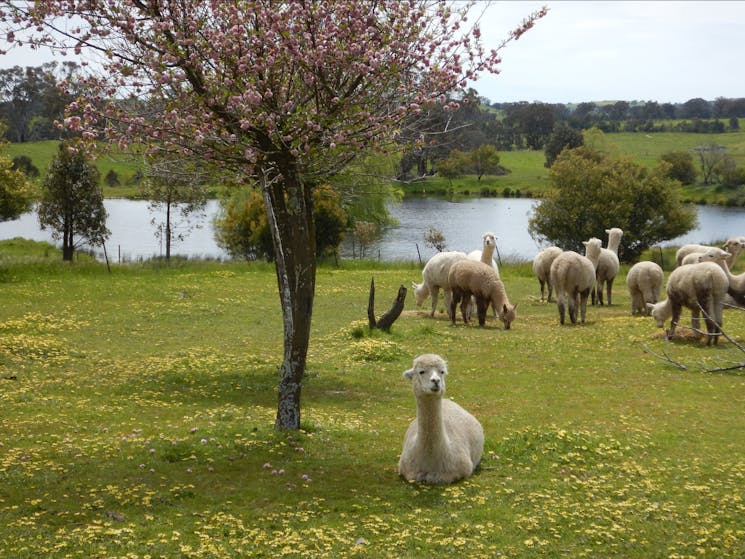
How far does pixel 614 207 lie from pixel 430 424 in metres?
47.7

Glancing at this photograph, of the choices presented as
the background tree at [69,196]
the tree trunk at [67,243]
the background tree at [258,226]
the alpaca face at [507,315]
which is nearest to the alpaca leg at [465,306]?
the alpaca face at [507,315]

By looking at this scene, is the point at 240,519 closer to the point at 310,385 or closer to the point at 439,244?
the point at 310,385

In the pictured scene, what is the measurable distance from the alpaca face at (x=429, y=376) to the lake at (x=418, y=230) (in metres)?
41.8

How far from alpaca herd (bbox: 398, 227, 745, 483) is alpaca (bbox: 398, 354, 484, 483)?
0.01m

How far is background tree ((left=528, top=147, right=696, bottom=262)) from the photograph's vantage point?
54156mm

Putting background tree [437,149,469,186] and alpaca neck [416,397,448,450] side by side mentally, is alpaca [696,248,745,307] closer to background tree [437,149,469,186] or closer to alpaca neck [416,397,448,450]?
background tree [437,149,469,186]

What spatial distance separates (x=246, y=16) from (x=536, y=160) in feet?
454

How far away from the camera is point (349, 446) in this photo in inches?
436

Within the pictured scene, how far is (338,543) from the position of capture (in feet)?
25.0

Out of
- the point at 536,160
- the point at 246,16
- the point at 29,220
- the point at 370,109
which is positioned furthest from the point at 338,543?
the point at 536,160

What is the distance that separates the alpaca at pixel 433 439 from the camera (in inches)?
359

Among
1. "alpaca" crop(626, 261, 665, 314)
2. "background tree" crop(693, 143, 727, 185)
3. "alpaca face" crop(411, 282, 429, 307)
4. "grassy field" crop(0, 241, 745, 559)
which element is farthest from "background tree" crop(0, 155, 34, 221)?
"background tree" crop(693, 143, 727, 185)

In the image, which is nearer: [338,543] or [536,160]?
[338,543]

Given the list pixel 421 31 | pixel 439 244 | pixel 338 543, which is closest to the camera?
pixel 338 543
